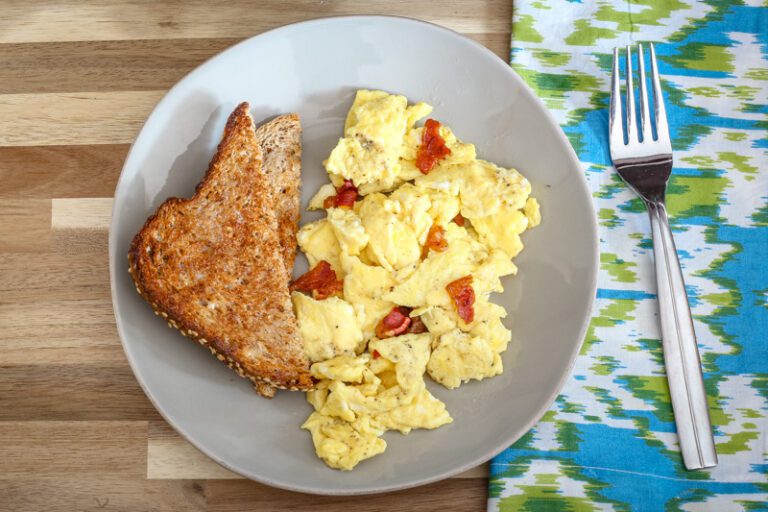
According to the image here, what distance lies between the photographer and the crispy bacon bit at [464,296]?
8.24 feet

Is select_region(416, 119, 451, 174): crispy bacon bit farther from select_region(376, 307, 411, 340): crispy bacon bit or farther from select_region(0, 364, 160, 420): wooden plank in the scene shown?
select_region(0, 364, 160, 420): wooden plank

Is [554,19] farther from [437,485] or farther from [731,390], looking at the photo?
[437,485]

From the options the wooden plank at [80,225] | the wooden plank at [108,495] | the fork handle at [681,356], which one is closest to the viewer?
the fork handle at [681,356]

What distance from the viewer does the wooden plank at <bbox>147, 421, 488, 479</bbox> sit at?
2.72 metres

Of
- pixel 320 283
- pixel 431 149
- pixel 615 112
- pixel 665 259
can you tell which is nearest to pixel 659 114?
pixel 615 112

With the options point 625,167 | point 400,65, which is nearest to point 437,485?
point 625,167

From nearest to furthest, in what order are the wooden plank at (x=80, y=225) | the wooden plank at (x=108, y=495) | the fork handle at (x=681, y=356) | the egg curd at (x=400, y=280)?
1. the egg curd at (x=400, y=280)
2. the fork handle at (x=681, y=356)
3. the wooden plank at (x=108, y=495)
4. the wooden plank at (x=80, y=225)

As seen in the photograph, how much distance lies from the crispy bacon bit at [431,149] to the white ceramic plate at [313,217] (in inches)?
5.3

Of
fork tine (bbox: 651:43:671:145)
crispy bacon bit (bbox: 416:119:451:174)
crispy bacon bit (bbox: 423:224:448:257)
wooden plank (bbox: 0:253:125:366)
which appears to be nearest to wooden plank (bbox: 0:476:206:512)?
wooden plank (bbox: 0:253:125:366)

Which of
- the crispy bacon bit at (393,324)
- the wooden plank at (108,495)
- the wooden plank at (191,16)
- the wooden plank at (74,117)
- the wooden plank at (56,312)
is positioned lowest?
the wooden plank at (108,495)

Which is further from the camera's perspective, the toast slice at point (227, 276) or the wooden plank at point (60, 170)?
the wooden plank at point (60, 170)

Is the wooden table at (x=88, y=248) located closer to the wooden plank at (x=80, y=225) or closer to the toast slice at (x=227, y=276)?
the wooden plank at (x=80, y=225)

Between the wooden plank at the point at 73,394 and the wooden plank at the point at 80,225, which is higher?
the wooden plank at the point at 80,225

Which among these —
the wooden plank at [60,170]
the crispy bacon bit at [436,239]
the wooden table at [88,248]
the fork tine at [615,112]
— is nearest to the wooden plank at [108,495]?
the wooden table at [88,248]
